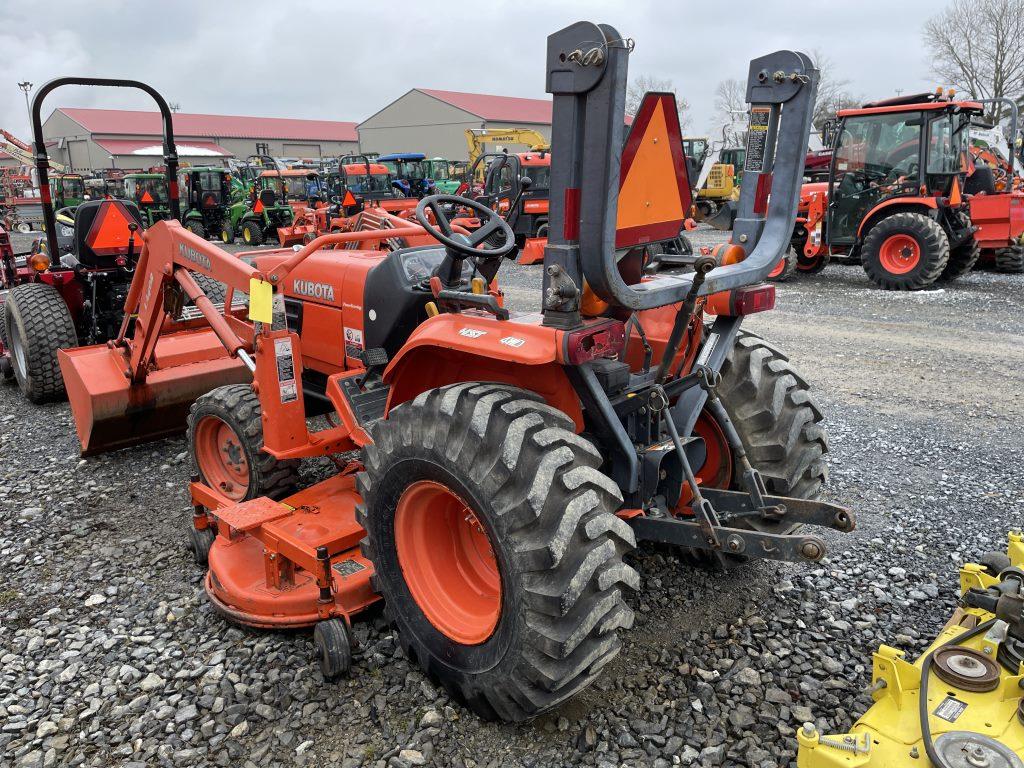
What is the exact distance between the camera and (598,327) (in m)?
2.23

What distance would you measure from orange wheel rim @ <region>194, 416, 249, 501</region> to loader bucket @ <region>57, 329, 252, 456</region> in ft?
2.53

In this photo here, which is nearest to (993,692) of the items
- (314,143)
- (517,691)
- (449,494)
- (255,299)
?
(517,691)

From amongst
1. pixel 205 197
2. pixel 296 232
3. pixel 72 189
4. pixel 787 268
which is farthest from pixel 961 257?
pixel 72 189

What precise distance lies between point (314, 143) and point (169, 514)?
6075 centimetres

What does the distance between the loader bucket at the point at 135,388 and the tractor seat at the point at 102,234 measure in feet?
5.20

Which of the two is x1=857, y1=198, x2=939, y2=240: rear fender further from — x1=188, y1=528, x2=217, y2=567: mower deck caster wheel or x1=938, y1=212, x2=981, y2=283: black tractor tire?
x1=188, y1=528, x2=217, y2=567: mower deck caster wheel

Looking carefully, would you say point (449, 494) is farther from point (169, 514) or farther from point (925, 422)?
point (925, 422)

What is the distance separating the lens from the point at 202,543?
139 inches

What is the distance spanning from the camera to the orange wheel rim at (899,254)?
10.5 meters

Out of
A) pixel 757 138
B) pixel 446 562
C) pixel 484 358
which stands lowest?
pixel 446 562

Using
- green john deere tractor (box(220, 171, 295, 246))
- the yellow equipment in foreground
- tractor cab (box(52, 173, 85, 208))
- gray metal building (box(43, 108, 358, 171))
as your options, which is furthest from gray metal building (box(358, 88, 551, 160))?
the yellow equipment in foreground

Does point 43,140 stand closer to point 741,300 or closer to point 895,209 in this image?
point 741,300

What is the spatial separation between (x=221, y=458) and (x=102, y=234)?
330cm

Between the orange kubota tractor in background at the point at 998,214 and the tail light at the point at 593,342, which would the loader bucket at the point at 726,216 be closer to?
the tail light at the point at 593,342
